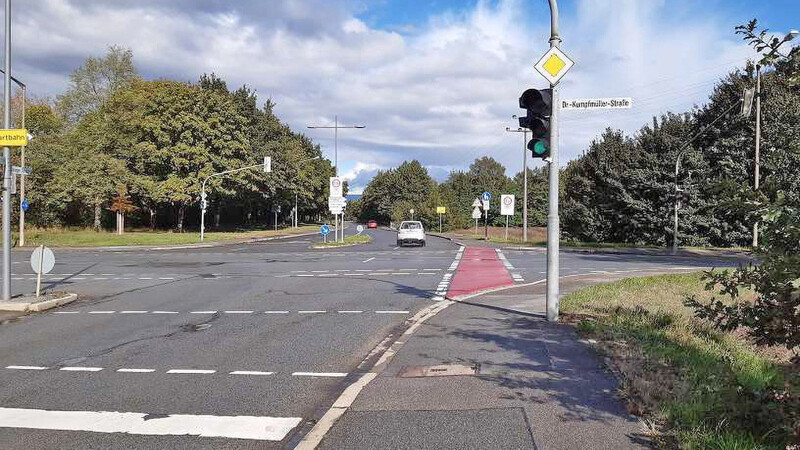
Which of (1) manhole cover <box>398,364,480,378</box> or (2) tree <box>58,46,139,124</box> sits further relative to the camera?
(2) tree <box>58,46,139,124</box>

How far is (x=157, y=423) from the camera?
4930 mm

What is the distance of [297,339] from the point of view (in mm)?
8570

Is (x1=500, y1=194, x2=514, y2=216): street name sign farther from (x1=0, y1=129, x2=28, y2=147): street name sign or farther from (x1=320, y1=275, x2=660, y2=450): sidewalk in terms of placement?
(x1=320, y1=275, x2=660, y2=450): sidewalk

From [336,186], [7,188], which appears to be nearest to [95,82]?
[336,186]

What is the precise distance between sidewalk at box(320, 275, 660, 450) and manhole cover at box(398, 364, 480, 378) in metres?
0.01

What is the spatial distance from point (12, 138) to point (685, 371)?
42.9 feet

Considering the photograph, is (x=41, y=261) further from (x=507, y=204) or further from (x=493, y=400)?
(x=507, y=204)

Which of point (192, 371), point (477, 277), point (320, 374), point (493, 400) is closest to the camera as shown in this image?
point (493, 400)

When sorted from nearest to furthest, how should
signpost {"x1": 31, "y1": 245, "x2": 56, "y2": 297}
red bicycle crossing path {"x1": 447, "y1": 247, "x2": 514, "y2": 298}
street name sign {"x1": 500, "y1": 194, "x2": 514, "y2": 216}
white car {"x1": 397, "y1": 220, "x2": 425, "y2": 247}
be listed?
signpost {"x1": 31, "y1": 245, "x2": 56, "y2": 297}, red bicycle crossing path {"x1": 447, "y1": 247, "x2": 514, "y2": 298}, white car {"x1": 397, "y1": 220, "x2": 425, "y2": 247}, street name sign {"x1": 500, "y1": 194, "x2": 514, "y2": 216}

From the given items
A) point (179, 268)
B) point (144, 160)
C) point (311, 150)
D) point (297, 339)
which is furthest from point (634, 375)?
point (311, 150)

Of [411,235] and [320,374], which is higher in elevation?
[411,235]

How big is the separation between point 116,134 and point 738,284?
185ft

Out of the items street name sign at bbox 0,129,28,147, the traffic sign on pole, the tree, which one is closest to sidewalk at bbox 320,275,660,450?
street name sign at bbox 0,129,28,147

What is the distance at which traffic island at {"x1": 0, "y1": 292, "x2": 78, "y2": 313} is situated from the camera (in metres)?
11.8
